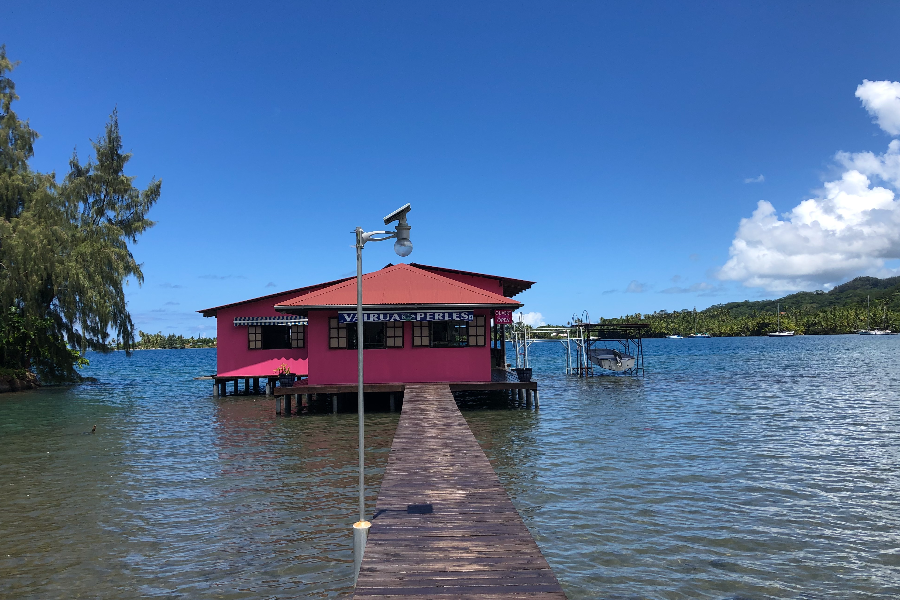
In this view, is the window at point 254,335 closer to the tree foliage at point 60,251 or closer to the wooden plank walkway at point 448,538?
the tree foliage at point 60,251

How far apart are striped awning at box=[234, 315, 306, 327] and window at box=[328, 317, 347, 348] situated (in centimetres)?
733

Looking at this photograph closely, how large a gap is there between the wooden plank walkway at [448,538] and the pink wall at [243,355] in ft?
64.9

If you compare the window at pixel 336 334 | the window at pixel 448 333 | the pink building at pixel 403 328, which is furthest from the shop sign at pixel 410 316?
the window at pixel 448 333

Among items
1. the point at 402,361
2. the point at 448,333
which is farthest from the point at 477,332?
the point at 402,361

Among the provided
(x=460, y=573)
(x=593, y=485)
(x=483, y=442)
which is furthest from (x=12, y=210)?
(x=460, y=573)

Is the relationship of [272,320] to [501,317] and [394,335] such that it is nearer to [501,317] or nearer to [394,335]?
[394,335]

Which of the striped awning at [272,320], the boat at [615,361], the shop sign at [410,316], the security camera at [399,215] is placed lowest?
the boat at [615,361]

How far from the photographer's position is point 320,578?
7.37 metres

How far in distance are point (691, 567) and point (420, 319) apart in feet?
45.4

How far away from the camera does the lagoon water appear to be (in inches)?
296

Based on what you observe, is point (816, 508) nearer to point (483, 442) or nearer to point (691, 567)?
point (691, 567)

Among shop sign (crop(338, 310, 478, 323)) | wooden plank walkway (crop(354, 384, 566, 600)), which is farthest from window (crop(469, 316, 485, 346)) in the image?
wooden plank walkway (crop(354, 384, 566, 600))

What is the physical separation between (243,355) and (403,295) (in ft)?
39.3

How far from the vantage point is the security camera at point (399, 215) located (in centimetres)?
700
